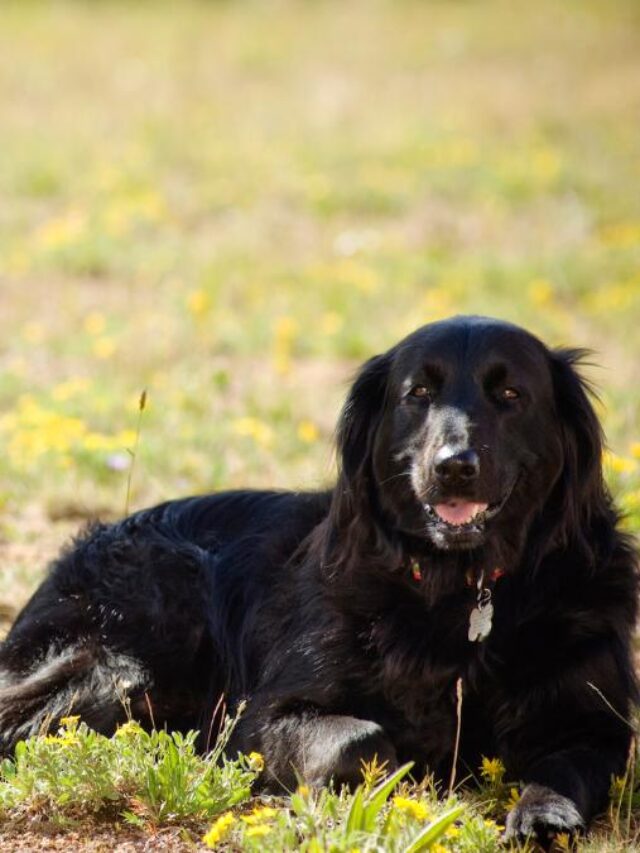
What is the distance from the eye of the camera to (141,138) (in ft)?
46.6

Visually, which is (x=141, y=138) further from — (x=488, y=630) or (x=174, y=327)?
(x=488, y=630)

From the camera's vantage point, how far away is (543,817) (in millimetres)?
3105

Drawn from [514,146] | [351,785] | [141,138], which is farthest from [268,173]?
[351,785]

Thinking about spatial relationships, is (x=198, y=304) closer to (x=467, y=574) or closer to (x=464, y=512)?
(x=467, y=574)

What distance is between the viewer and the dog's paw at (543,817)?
3.09m

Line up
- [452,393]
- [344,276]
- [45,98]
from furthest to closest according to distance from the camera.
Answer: [45,98] → [344,276] → [452,393]

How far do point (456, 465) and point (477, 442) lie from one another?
12cm

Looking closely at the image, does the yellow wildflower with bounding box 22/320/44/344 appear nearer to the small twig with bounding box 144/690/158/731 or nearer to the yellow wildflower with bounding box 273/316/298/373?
the yellow wildflower with bounding box 273/316/298/373

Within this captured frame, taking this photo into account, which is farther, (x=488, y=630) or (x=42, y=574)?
(x=42, y=574)

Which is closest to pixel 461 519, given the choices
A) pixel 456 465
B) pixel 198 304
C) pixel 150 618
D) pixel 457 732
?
pixel 456 465

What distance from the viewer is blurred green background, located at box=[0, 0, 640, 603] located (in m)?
6.44

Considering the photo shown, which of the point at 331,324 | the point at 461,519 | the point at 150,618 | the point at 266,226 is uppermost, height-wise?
the point at 266,226

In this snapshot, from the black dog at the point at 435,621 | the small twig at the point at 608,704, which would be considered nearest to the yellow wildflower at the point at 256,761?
the black dog at the point at 435,621

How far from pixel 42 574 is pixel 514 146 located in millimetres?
10338
